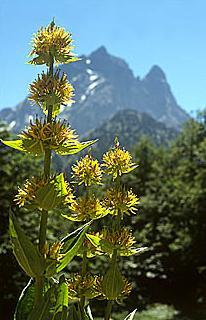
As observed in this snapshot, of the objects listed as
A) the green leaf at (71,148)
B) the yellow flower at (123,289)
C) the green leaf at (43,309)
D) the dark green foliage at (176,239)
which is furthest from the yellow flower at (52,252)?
the dark green foliage at (176,239)

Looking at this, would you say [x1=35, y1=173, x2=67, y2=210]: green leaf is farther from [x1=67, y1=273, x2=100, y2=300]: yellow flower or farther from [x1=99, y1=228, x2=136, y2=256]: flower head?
[x1=67, y1=273, x2=100, y2=300]: yellow flower

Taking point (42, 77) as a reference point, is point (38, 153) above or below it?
below

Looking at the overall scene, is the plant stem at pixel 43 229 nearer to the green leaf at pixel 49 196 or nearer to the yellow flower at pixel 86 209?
the green leaf at pixel 49 196

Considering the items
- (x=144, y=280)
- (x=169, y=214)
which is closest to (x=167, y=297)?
(x=144, y=280)

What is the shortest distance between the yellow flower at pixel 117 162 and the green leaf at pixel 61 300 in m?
0.44

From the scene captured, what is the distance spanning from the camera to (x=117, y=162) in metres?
1.71

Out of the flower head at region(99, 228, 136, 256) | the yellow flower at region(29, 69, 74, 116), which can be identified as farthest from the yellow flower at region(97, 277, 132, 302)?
the yellow flower at region(29, 69, 74, 116)

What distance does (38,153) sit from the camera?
5.29ft

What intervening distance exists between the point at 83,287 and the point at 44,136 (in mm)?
575

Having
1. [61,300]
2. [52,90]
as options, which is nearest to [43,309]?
[61,300]

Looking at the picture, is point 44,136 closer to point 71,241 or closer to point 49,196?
point 49,196

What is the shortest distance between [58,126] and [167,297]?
57.8 feet

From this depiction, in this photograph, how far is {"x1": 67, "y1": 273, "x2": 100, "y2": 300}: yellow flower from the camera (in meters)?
1.67

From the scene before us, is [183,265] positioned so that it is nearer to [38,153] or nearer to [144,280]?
[144,280]
